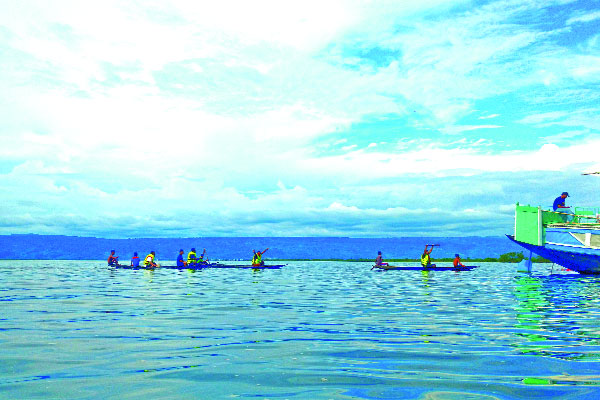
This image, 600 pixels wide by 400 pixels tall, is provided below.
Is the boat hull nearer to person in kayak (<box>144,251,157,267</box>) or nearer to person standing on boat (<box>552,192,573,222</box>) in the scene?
person standing on boat (<box>552,192,573,222</box>)

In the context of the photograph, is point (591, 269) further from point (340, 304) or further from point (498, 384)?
point (498, 384)

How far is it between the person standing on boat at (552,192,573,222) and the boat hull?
11.7ft

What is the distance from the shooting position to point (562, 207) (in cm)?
4700

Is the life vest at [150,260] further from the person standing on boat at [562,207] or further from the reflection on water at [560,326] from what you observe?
the reflection on water at [560,326]

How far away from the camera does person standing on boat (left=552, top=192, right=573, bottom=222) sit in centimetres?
4662

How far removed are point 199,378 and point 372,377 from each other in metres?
2.50

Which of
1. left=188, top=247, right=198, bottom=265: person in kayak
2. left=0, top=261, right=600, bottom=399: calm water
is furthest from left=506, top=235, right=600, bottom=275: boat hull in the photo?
left=188, top=247, right=198, bottom=265: person in kayak

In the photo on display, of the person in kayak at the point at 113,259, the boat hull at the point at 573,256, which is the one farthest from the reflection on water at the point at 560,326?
the person in kayak at the point at 113,259

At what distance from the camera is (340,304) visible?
20.1 meters

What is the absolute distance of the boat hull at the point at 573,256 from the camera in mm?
41969

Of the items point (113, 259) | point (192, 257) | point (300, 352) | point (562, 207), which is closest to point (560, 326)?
point (300, 352)

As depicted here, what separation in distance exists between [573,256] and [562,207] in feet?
17.4

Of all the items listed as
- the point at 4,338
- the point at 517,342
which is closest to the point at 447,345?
the point at 517,342

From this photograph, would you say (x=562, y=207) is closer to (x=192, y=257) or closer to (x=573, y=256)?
(x=573, y=256)
